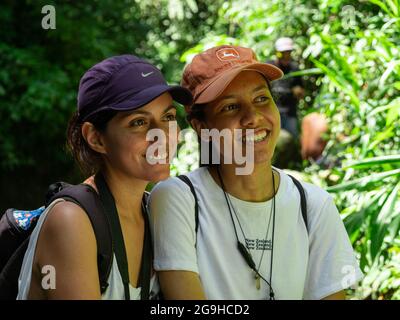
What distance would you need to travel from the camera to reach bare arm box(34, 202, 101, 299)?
173 centimetres

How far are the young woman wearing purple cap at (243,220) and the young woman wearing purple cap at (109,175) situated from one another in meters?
0.09

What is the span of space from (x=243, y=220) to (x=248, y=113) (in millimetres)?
330

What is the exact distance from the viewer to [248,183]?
2119 millimetres

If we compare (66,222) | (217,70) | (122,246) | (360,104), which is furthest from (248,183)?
(360,104)

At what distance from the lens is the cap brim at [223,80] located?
2.01 meters

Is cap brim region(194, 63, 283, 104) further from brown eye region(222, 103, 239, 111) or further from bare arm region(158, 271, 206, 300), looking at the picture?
bare arm region(158, 271, 206, 300)

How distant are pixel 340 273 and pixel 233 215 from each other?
375 millimetres

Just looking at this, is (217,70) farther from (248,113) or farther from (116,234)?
(116,234)

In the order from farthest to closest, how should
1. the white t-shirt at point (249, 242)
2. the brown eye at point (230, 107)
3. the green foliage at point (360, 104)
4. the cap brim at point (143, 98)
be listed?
the green foliage at point (360, 104)
the brown eye at point (230, 107)
the white t-shirt at point (249, 242)
the cap brim at point (143, 98)

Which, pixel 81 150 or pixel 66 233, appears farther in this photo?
pixel 81 150

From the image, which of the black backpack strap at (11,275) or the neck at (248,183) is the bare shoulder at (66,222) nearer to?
the black backpack strap at (11,275)

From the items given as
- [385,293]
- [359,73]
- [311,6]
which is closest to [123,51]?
[311,6]

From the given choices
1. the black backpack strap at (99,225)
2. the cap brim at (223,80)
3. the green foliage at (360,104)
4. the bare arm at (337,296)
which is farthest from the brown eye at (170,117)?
the green foliage at (360,104)

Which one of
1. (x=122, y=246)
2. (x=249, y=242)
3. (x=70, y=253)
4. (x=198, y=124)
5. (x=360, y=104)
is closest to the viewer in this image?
(x=70, y=253)
